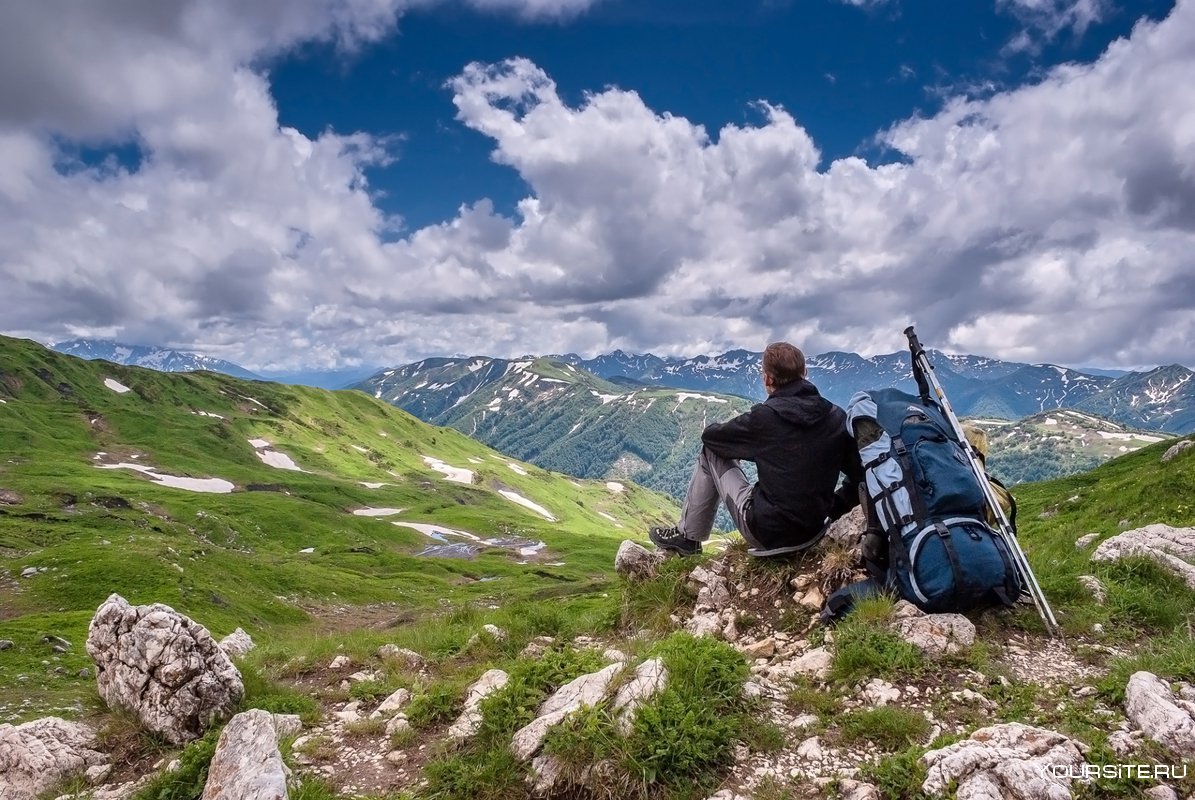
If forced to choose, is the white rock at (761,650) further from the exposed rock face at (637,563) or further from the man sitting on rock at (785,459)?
the exposed rock face at (637,563)

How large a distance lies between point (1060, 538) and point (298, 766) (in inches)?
752

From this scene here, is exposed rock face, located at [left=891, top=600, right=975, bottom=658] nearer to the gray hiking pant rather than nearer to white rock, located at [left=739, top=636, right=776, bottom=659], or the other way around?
white rock, located at [left=739, top=636, right=776, bottom=659]

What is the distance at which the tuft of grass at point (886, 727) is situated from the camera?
17.8 ft

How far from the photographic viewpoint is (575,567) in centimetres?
10881

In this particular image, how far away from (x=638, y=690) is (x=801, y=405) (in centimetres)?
448

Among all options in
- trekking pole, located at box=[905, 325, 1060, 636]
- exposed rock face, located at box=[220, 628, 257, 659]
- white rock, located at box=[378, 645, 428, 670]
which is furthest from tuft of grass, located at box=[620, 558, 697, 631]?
exposed rock face, located at box=[220, 628, 257, 659]

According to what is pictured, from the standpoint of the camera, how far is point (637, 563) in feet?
39.6

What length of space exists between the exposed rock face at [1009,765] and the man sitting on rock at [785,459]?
3.92 metres

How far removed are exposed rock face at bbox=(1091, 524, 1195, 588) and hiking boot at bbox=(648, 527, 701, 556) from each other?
6595 millimetres

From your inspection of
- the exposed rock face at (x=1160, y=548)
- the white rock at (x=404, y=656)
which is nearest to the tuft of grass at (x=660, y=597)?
the white rock at (x=404, y=656)

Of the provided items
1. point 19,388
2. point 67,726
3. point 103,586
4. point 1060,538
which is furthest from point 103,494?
point 19,388

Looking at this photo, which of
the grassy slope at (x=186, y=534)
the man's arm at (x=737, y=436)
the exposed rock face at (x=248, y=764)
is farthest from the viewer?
the grassy slope at (x=186, y=534)

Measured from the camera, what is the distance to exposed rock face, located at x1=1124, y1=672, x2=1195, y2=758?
15.7 ft

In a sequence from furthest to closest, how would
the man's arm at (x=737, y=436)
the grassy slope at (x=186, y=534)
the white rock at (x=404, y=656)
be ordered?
the grassy slope at (x=186, y=534) → the white rock at (x=404, y=656) → the man's arm at (x=737, y=436)
